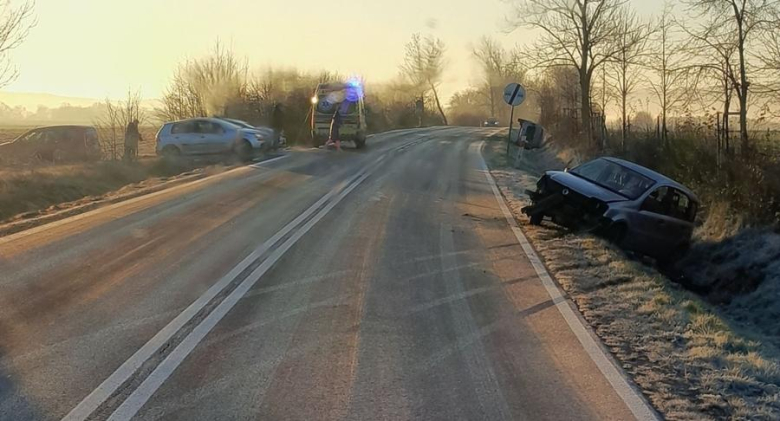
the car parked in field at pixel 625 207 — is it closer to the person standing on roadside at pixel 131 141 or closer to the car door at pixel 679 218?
the car door at pixel 679 218

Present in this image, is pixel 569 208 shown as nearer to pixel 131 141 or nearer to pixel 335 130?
pixel 131 141

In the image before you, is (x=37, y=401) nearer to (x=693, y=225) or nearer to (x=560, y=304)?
(x=560, y=304)

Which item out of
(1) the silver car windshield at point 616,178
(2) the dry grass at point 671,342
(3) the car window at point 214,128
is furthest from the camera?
(3) the car window at point 214,128

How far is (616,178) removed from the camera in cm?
1294

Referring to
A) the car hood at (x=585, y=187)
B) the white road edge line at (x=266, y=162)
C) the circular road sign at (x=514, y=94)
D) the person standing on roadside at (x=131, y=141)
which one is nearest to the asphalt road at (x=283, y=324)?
the car hood at (x=585, y=187)

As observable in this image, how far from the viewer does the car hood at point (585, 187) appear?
1187 centimetres

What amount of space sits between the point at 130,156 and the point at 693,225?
650 inches

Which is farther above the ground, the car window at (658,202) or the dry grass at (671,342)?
the car window at (658,202)

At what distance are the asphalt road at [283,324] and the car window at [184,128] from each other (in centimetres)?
1261

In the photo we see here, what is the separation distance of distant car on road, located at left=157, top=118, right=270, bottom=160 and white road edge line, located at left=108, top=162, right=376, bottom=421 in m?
15.2

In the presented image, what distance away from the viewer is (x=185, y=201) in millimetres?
14047

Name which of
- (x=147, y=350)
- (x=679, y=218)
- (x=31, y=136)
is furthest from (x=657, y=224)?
(x=31, y=136)

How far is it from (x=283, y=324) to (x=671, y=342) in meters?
3.30

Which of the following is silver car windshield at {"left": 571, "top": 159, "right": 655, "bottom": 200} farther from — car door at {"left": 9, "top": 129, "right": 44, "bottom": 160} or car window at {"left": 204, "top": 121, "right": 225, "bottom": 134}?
car door at {"left": 9, "top": 129, "right": 44, "bottom": 160}
